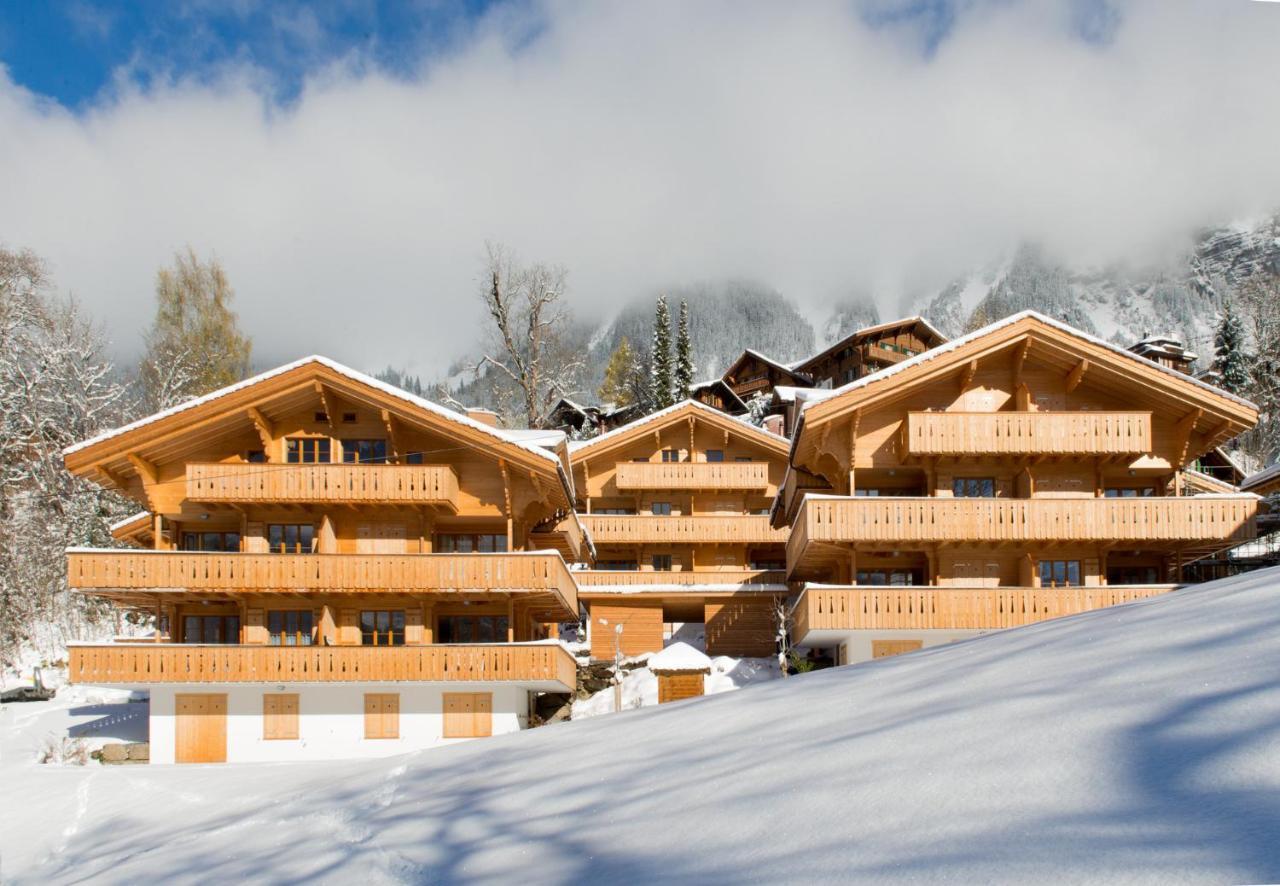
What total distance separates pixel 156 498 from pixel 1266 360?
6304 centimetres

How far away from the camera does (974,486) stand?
28.7 meters

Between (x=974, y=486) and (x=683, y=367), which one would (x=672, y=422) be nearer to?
(x=974, y=486)

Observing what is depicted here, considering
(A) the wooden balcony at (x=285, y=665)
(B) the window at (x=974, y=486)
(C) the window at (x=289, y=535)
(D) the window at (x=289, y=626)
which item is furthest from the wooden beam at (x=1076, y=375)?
(D) the window at (x=289, y=626)

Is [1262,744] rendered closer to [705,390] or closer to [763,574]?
[763,574]

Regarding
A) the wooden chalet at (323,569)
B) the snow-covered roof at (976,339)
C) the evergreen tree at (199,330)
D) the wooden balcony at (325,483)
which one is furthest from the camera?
the evergreen tree at (199,330)

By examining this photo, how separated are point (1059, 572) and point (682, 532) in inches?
597

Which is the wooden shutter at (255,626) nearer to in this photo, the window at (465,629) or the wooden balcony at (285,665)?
the wooden balcony at (285,665)

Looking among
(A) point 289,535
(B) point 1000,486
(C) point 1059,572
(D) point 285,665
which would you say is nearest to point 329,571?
(D) point 285,665

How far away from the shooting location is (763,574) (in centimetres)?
3816

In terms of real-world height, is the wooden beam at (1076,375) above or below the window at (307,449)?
above

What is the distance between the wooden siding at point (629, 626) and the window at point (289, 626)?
1203cm

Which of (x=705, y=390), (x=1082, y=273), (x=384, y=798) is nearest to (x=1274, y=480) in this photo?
(x=384, y=798)

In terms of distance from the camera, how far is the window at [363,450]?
28655mm

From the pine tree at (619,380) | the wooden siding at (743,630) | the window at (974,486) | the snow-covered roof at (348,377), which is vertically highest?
the pine tree at (619,380)
